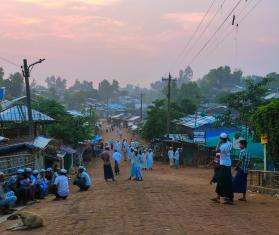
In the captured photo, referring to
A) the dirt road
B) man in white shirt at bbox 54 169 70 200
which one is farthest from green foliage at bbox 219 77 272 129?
the dirt road

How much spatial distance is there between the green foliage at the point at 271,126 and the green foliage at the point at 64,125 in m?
25.4

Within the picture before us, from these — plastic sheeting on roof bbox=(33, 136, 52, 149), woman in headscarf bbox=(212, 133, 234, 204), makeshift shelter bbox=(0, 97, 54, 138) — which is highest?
makeshift shelter bbox=(0, 97, 54, 138)

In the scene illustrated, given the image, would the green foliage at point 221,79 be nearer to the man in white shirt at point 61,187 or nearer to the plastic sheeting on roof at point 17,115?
the plastic sheeting on roof at point 17,115

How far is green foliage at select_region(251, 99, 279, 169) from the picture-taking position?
19.0 m

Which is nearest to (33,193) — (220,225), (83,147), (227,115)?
(220,225)

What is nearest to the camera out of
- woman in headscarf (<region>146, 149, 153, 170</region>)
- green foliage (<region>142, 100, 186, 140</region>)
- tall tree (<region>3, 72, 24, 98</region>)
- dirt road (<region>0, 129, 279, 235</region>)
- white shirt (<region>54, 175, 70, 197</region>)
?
dirt road (<region>0, 129, 279, 235</region>)

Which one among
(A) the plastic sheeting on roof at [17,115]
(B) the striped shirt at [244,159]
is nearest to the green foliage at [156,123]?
(A) the plastic sheeting on roof at [17,115]

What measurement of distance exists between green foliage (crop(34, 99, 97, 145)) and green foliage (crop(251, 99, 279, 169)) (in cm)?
2542

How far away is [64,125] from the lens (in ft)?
145

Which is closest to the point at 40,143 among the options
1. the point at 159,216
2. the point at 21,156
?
the point at 21,156

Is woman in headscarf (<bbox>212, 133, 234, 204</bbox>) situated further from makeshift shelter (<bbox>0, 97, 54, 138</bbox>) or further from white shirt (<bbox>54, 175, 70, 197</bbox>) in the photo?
makeshift shelter (<bbox>0, 97, 54, 138</bbox>)

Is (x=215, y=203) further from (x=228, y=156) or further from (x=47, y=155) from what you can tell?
(x=47, y=155)

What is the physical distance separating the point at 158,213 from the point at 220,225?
6.66 feet

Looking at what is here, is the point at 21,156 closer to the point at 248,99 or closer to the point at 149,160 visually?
the point at 149,160
